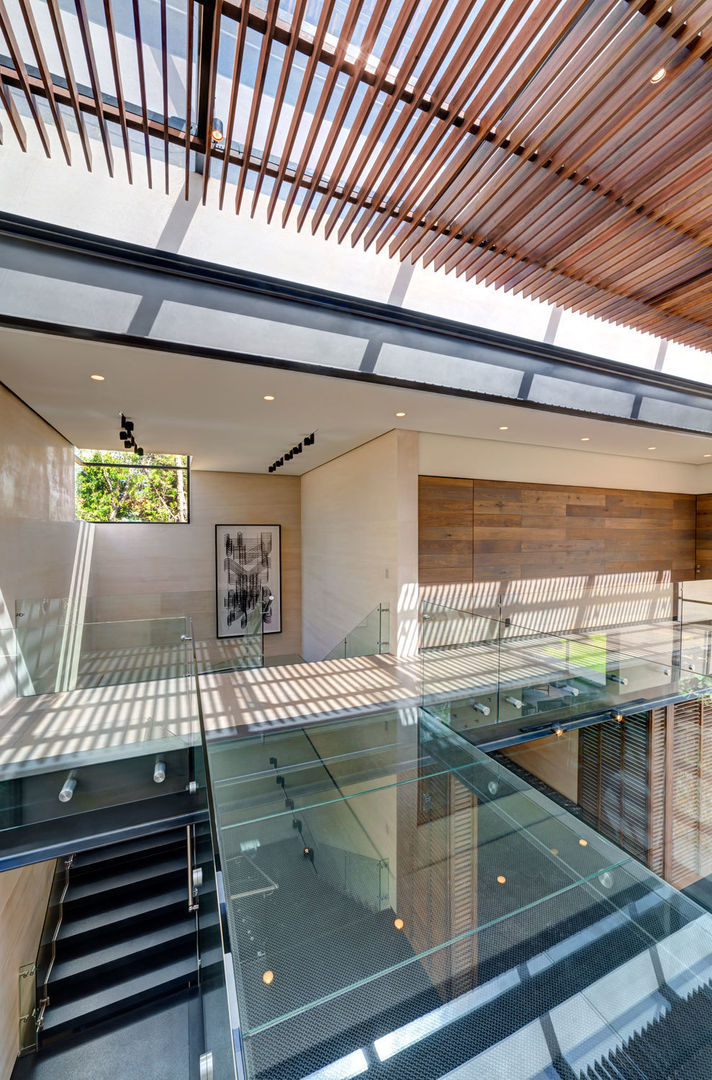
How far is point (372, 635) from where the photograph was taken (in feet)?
18.3

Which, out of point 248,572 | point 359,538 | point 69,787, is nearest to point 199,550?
point 248,572

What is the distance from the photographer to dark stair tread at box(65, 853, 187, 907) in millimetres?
4805

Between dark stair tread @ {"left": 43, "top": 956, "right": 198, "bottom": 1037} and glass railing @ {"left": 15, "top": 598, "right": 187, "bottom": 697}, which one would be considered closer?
glass railing @ {"left": 15, "top": 598, "right": 187, "bottom": 697}

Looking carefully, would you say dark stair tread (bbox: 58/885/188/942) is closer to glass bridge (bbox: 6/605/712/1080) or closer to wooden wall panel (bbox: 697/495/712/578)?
glass bridge (bbox: 6/605/712/1080)

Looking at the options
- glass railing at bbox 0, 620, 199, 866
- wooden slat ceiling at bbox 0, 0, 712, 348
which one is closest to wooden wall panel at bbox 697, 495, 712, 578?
wooden slat ceiling at bbox 0, 0, 712, 348

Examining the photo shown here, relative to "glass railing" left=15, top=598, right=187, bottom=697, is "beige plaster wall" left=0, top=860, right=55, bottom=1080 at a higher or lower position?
lower

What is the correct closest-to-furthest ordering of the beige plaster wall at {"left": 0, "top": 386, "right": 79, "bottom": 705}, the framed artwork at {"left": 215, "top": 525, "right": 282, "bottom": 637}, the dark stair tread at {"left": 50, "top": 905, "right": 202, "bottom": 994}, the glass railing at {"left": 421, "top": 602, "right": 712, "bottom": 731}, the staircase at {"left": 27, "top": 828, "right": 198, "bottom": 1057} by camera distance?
the beige plaster wall at {"left": 0, "top": 386, "right": 79, "bottom": 705}, the staircase at {"left": 27, "top": 828, "right": 198, "bottom": 1057}, the dark stair tread at {"left": 50, "top": 905, "right": 202, "bottom": 994}, the glass railing at {"left": 421, "top": 602, "right": 712, "bottom": 731}, the framed artwork at {"left": 215, "top": 525, "right": 282, "bottom": 637}

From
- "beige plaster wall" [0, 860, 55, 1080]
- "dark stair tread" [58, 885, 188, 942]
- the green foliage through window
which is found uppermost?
the green foliage through window

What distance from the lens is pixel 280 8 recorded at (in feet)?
5.01

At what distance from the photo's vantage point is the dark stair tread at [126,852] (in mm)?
5027

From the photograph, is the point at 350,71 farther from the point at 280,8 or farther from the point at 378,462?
the point at 378,462

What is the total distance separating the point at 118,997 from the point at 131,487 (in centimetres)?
662

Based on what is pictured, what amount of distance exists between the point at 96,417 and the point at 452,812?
5069 mm

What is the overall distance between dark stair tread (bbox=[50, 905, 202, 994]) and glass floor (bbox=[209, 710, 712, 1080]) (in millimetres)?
3211
